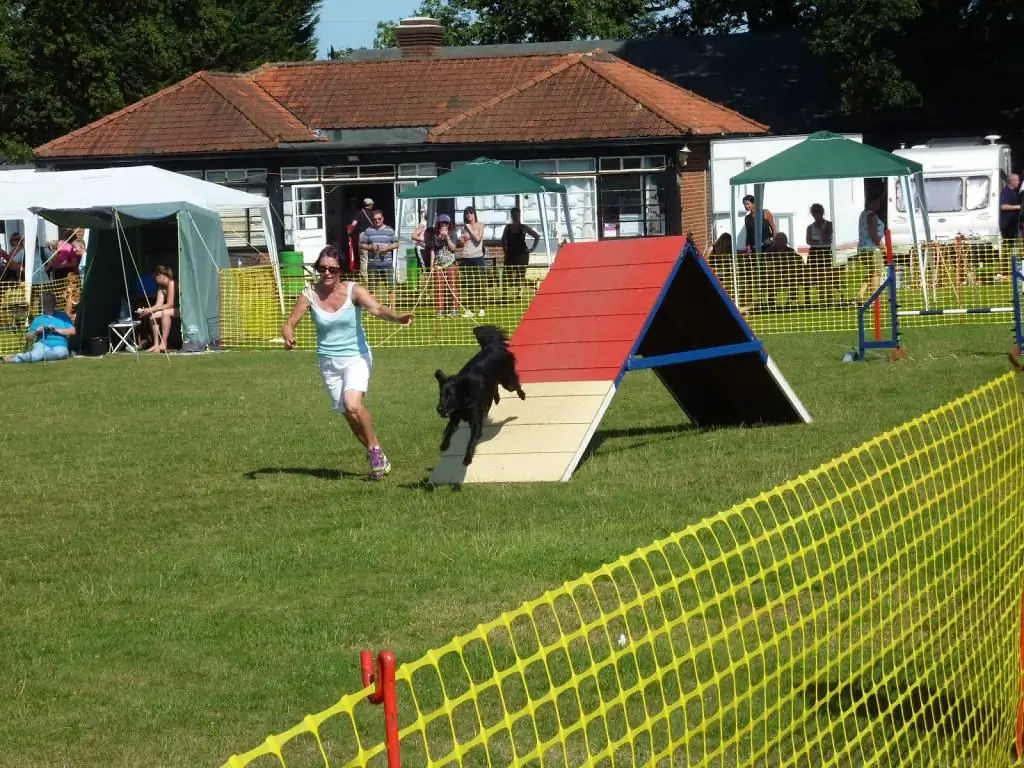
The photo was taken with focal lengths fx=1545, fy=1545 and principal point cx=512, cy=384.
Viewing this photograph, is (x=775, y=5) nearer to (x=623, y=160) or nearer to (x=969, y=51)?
(x=969, y=51)

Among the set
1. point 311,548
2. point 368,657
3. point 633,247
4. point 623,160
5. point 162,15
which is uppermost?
point 162,15

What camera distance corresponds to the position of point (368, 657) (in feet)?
9.36

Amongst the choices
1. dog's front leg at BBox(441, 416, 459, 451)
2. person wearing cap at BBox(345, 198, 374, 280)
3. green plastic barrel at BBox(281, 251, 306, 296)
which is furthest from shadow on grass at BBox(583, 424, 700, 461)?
person wearing cap at BBox(345, 198, 374, 280)

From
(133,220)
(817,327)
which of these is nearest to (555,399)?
(817,327)

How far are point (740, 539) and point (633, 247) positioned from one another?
3843mm

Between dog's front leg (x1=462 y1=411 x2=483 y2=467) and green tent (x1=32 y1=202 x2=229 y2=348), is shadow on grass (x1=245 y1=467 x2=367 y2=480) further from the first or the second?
green tent (x1=32 y1=202 x2=229 y2=348)

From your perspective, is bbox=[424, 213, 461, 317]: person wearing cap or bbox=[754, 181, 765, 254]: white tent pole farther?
bbox=[754, 181, 765, 254]: white tent pole

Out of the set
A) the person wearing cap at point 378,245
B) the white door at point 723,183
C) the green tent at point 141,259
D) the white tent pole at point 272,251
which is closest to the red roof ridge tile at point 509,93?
the white door at point 723,183

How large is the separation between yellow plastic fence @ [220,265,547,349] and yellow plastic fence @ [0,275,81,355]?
2.54m

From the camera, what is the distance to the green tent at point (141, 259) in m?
20.5

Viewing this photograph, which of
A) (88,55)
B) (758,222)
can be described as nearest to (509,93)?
(758,222)

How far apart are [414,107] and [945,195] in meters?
11.6

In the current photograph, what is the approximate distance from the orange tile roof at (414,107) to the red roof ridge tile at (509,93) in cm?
4

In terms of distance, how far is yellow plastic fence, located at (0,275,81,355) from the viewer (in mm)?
22484
